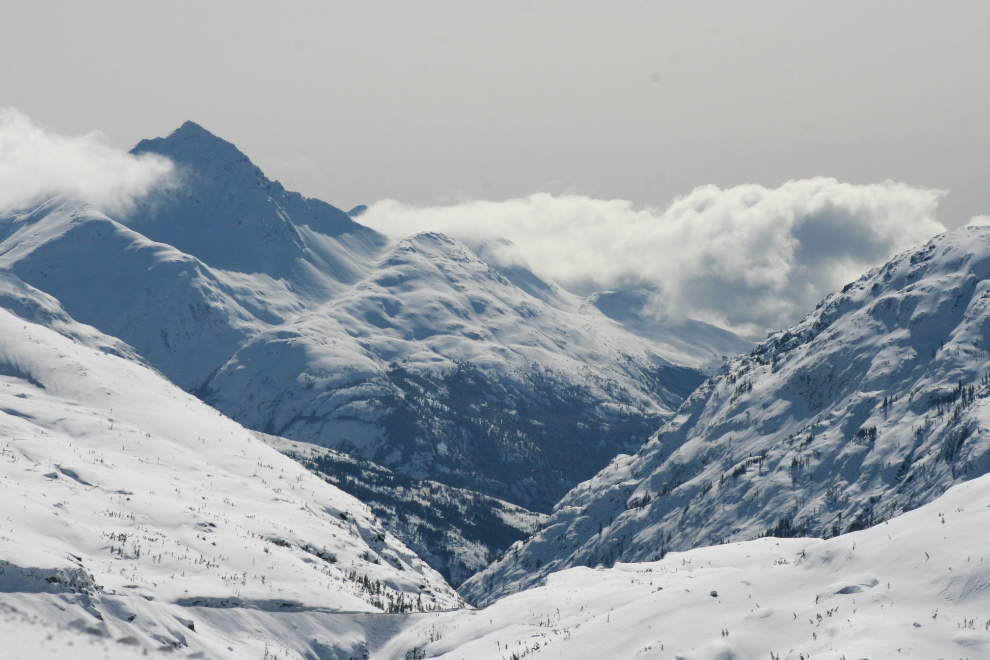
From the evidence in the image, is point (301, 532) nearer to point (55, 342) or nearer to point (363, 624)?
point (363, 624)

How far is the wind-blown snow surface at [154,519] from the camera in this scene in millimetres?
52469

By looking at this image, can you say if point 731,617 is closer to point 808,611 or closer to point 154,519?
point 808,611

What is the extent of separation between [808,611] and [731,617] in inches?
168

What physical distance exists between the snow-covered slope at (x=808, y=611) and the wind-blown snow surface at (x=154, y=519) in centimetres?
2036

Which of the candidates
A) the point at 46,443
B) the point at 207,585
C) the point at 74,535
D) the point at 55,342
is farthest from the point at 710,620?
the point at 55,342

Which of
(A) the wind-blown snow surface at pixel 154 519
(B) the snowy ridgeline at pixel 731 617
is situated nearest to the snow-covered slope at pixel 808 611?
Answer: (B) the snowy ridgeline at pixel 731 617

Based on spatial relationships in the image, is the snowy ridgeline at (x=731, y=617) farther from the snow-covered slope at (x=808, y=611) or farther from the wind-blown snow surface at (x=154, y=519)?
the wind-blown snow surface at (x=154, y=519)

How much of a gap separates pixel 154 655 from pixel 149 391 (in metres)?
177

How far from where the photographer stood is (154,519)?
98.2 metres

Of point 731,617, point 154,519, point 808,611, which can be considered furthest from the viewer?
point 154,519

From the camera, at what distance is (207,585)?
77.6 m

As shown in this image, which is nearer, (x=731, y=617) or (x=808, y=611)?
(x=808, y=611)

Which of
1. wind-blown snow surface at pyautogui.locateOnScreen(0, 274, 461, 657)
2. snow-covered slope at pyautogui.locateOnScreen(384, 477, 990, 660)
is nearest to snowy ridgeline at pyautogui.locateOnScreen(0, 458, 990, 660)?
snow-covered slope at pyautogui.locateOnScreen(384, 477, 990, 660)

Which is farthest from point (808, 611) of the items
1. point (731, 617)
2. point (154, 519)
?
point (154, 519)
